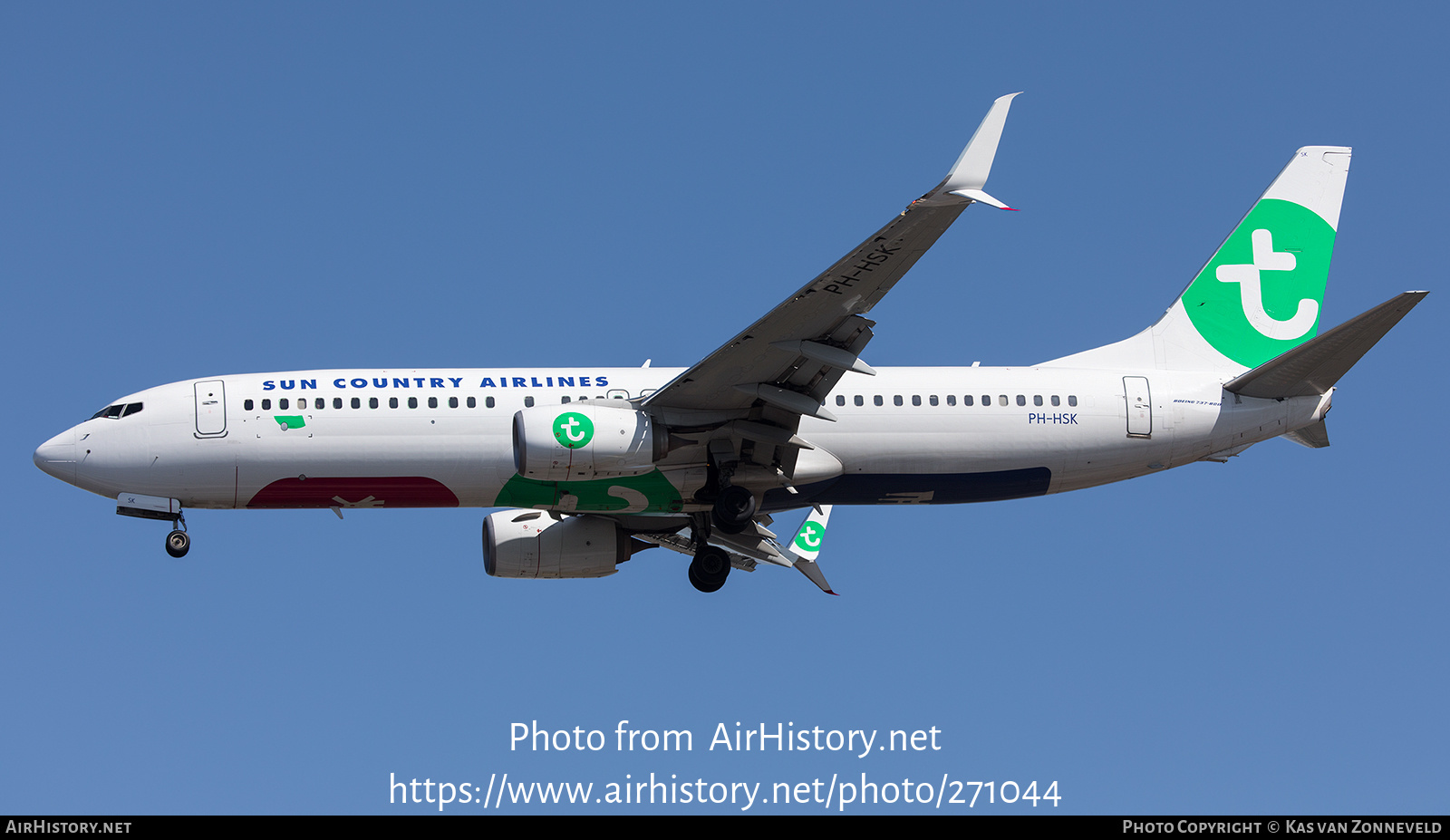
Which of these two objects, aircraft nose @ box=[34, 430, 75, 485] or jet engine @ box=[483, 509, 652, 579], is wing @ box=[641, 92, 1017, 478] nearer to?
jet engine @ box=[483, 509, 652, 579]

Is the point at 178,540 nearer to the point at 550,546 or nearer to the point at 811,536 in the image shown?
the point at 550,546

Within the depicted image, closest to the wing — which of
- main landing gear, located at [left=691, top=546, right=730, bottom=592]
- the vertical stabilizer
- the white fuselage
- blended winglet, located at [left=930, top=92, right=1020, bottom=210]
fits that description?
blended winglet, located at [left=930, top=92, right=1020, bottom=210]

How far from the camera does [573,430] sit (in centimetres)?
2858

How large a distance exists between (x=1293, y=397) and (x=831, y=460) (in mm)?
9567

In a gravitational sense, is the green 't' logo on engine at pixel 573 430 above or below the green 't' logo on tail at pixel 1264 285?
below

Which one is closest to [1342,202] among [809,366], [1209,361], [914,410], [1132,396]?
[1209,361]

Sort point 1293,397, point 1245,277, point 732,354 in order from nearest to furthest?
point 732,354 → point 1293,397 → point 1245,277

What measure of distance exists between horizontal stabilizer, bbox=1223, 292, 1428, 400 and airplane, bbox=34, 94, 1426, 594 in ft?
0.16

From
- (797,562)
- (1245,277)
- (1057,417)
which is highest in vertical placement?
(1245,277)

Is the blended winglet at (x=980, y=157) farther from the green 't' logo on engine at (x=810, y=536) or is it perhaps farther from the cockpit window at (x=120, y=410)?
the cockpit window at (x=120, y=410)

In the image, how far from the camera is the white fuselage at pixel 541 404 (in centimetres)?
3023

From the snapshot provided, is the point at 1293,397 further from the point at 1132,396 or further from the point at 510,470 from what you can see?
the point at 510,470

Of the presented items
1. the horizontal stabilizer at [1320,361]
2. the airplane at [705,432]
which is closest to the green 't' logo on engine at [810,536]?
the airplane at [705,432]

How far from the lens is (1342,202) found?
35844 mm
